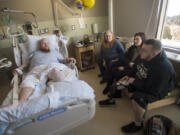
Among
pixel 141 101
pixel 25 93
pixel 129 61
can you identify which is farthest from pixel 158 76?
pixel 25 93

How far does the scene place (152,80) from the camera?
120 cm

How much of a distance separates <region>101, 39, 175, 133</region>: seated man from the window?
113cm

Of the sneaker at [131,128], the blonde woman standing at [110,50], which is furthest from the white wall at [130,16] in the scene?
the sneaker at [131,128]

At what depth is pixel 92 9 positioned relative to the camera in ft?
10.2

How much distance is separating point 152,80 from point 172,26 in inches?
58.2

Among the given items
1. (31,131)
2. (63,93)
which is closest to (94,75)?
(63,93)

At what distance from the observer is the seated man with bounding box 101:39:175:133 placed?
1154 mm

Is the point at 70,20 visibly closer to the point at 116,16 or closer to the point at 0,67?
the point at 116,16

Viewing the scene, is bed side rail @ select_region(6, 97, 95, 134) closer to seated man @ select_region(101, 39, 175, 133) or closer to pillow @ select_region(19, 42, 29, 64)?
seated man @ select_region(101, 39, 175, 133)

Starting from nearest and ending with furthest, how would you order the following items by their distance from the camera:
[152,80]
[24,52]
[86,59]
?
[152,80], [24,52], [86,59]

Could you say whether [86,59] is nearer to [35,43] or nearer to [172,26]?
[35,43]

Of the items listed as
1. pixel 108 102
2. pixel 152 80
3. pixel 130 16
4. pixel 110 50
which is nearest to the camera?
pixel 152 80

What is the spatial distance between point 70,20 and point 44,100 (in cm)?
260

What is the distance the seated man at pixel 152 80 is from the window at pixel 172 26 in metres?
1.13
